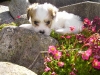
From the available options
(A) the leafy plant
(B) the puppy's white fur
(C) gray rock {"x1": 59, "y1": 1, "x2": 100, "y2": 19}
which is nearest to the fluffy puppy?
(B) the puppy's white fur

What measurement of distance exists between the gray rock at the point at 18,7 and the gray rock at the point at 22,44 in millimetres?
4788

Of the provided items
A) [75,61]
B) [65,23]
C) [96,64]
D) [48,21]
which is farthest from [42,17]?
[96,64]

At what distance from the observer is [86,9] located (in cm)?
690

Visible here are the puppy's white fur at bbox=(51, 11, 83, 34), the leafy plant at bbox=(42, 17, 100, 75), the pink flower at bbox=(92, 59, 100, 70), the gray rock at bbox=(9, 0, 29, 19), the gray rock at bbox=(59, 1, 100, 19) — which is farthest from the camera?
the gray rock at bbox=(9, 0, 29, 19)

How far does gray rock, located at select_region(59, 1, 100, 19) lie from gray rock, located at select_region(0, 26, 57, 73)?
2023 mm

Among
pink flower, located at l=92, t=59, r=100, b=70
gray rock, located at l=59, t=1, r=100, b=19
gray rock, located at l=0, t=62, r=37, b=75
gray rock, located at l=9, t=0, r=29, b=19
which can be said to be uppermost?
pink flower, located at l=92, t=59, r=100, b=70

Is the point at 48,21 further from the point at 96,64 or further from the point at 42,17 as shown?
the point at 96,64

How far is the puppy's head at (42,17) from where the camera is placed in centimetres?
533

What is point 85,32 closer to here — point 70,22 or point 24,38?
point 70,22

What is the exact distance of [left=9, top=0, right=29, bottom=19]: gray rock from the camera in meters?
9.95

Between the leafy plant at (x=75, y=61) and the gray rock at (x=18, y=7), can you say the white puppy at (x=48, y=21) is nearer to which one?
the leafy plant at (x=75, y=61)

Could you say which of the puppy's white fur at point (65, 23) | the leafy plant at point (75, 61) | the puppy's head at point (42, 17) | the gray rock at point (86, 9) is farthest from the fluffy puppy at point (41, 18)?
the gray rock at point (86, 9)

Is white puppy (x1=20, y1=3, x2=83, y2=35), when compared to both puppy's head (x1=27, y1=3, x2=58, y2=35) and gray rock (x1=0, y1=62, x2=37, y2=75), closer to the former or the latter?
puppy's head (x1=27, y1=3, x2=58, y2=35)

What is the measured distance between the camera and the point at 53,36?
530cm
